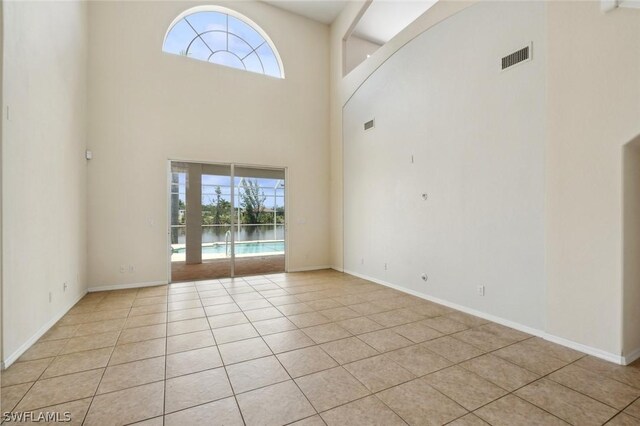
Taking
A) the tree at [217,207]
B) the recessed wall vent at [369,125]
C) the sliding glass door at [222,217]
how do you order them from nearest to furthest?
the recessed wall vent at [369,125] < the sliding glass door at [222,217] < the tree at [217,207]

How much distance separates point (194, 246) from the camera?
23.7ft

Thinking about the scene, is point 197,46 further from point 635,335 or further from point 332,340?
point 635,335

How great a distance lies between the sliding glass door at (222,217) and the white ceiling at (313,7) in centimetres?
363

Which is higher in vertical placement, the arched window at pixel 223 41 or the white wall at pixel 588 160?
the arched window at pixel 223 41

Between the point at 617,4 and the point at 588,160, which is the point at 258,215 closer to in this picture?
the point at 588,160

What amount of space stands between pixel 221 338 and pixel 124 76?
490 centimetres

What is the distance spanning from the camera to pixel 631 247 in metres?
2.63

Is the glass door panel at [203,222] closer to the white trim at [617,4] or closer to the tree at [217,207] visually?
the tree at [217,207]

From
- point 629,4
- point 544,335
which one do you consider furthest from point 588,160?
point 544,335

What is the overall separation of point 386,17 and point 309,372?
7.04 meters

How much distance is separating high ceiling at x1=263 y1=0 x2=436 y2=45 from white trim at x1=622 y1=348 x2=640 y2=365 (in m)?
6.34

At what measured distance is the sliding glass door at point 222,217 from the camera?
6.19 metres

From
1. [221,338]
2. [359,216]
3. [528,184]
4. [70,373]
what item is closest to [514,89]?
[528,184]

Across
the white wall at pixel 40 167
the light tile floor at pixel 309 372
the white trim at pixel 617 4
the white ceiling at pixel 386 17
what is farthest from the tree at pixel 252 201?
the white trim at pixel 617 4
